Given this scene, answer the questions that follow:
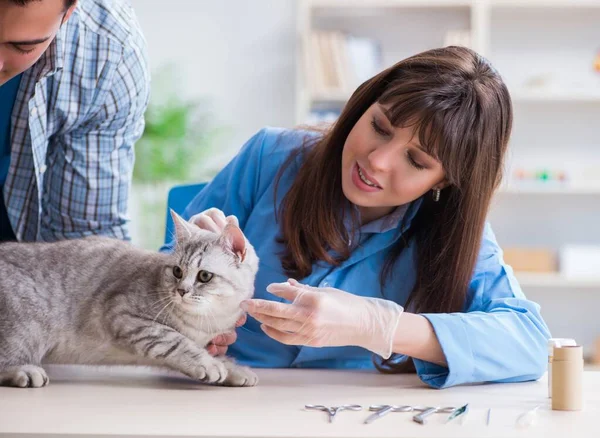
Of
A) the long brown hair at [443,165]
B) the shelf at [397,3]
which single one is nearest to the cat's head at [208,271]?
the long brown hair at [443,165]

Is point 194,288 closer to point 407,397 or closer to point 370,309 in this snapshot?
point 370,309

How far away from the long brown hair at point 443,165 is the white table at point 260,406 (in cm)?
29

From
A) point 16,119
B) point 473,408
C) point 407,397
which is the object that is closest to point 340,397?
point 407,397

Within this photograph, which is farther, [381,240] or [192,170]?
[192,170]

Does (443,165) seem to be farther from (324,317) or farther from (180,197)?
(180,197)

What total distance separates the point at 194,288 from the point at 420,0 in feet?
9.97

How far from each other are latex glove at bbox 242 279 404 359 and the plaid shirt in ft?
2.70

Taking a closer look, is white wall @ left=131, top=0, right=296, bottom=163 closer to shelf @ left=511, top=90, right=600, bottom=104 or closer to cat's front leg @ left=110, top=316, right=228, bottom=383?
shelf @ left=511, top=90, right=600, bottom=104

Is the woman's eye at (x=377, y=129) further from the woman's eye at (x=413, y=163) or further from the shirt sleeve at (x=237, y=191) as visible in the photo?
the shirt sleeve at (x=237, y=191)

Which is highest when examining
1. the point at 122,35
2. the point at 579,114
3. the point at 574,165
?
the point at 122,35

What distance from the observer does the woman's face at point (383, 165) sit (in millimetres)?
1659

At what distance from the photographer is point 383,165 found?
1653 millimetres

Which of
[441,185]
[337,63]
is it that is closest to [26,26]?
[441,185]

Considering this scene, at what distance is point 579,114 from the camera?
4301 mm
